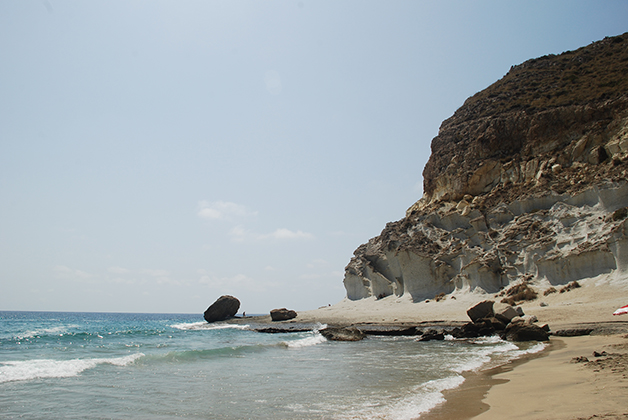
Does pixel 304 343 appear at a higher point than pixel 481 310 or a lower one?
lower

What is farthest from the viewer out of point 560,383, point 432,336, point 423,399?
point 432,336

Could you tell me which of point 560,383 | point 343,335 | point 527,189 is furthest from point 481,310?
point 560,383

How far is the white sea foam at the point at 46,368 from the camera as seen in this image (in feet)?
39.6

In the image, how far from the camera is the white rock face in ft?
87.4

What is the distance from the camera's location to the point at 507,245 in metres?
32.8

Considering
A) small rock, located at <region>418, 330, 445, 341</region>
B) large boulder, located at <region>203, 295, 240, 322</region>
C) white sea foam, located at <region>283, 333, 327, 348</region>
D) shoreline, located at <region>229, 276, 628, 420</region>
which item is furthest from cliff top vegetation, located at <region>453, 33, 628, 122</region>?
large boulder, located at <region>203, 295, 240, 322</region>

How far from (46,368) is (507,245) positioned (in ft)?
110

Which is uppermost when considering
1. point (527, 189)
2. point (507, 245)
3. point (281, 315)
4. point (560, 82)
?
point (560, 82)

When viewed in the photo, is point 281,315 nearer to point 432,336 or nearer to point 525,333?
point 432,336

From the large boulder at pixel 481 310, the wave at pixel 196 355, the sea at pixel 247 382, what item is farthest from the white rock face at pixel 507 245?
the wave at pixel 196 355

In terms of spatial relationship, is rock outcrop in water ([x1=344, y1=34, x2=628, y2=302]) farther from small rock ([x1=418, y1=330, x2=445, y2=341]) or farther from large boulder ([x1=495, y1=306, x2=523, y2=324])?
small rock ([x1=418, y1=330, x2=445, y2=341])

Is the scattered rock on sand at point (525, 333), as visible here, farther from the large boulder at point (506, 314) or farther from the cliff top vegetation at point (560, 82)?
the cliff top vegetation at point (560, 82)

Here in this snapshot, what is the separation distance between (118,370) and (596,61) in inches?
2088

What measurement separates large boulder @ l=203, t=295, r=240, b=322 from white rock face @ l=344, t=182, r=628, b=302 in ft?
66.9
